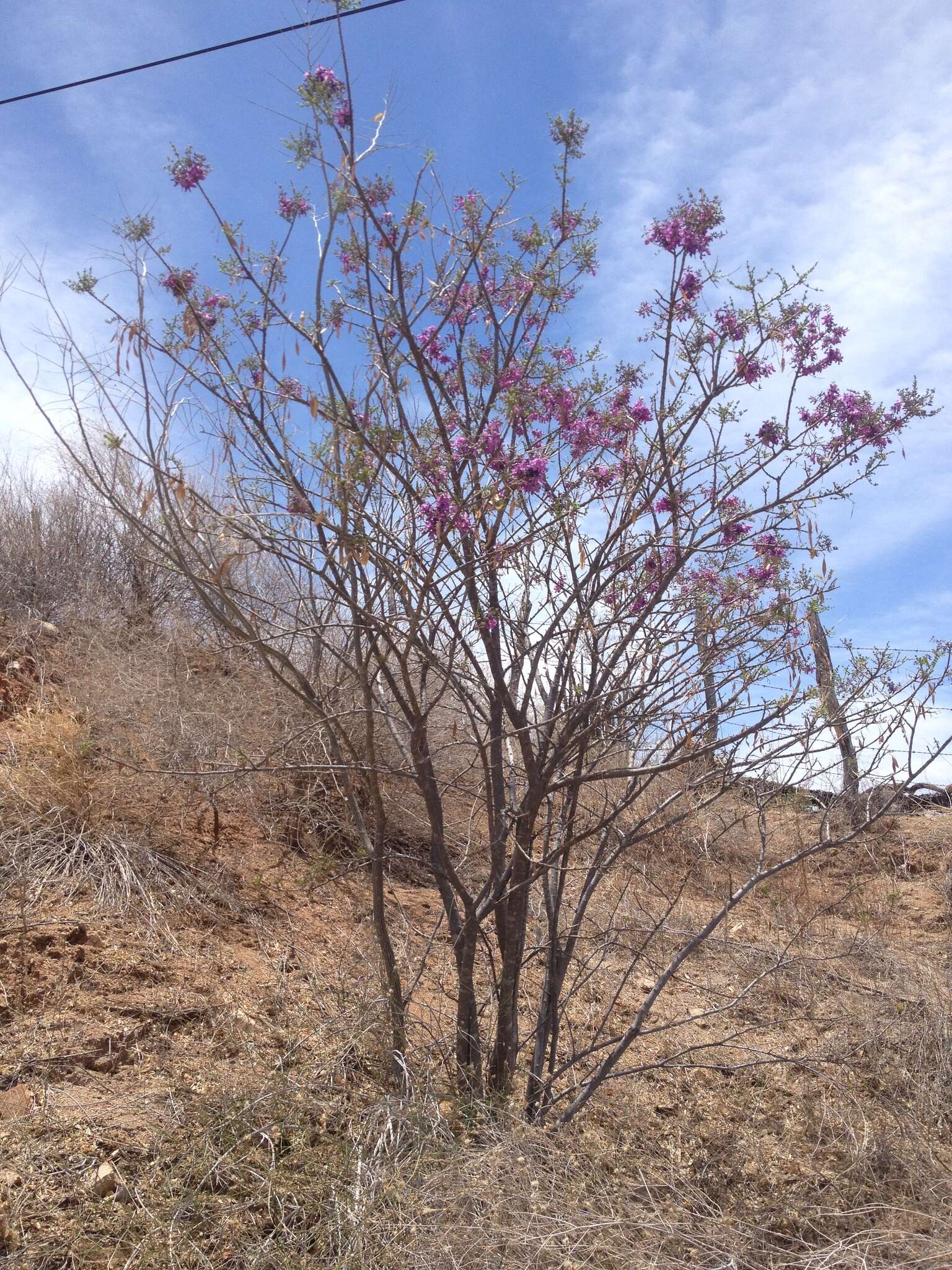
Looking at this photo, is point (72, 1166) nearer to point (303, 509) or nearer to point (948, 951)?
point (303, 509)

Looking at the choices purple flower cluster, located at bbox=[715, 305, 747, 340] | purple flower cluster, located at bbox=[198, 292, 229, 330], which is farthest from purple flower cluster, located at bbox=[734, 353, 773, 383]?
purple flower cluster, located at bbox=[198, 292, 229, 330]

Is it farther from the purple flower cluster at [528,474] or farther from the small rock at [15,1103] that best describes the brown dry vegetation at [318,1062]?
the purple flower cluster at [528,474]

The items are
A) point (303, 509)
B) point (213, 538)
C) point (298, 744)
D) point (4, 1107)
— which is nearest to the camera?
point (303, 509)

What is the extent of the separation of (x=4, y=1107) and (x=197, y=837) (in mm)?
2115

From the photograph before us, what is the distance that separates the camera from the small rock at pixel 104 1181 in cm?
294

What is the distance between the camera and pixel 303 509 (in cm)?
299

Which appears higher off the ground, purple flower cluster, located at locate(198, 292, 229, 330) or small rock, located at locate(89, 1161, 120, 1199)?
purple flower cluster, located at locate(198, 292, 229, 330)

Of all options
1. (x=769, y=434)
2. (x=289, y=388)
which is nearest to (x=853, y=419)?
(x=769, y=434)

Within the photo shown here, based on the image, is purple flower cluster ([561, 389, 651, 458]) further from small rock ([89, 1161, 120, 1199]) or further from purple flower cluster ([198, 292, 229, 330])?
small rock ([89, 1161, 120, 1199])

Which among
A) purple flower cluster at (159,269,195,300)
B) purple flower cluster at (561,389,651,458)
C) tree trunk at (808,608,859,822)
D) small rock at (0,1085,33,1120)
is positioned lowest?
small rock at (0,1085,33,1120)

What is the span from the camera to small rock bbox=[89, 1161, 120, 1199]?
2.94 meters

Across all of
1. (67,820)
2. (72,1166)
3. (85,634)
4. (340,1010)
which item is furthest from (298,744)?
(85,634)

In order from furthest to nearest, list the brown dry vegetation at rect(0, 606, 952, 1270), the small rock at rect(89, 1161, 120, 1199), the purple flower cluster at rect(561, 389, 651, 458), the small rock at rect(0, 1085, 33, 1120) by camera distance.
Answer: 1. the purple flower cluster at rect(561, 389, 651, 458)
2. the small rock at rect(0, 1085, 33, 1120)
3. the small rock at rect(89, 1161, 120, 1199)
4. the brown dry vegetation at rect(0, 606, 952, 1270)

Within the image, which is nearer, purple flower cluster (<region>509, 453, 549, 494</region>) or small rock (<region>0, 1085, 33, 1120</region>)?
purple flower cluster (<region>509, 453, 549, 494</region>)
